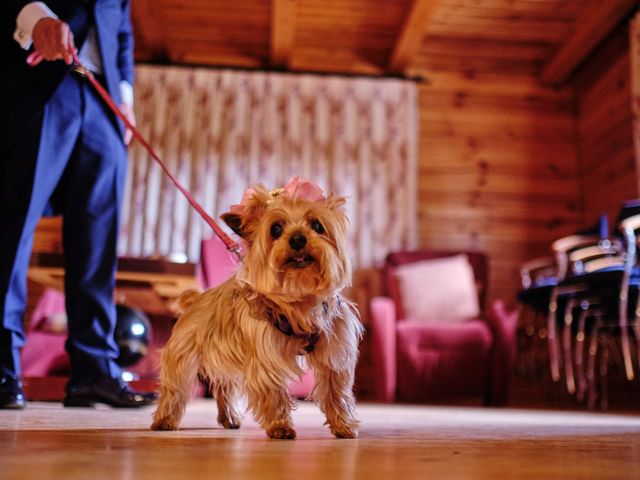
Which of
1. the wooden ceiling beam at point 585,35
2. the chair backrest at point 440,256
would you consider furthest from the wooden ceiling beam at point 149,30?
the wooden ceiling beam at point 585,35

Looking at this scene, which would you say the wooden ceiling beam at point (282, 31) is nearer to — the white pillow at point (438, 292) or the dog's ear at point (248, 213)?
the white pillow at point (438, 292)

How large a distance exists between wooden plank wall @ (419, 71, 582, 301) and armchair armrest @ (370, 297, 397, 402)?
5.22ft

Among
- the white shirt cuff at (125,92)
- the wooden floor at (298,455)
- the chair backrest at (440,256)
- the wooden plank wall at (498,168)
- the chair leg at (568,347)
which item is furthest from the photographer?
the wooden plank wall at (498,168)

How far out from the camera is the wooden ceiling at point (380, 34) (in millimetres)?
4918

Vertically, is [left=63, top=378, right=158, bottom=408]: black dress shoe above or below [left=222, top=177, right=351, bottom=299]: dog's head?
below

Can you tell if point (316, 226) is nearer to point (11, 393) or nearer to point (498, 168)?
point (11, 393)

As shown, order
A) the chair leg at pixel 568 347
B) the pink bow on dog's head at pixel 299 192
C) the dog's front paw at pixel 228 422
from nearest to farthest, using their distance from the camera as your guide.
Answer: the pink bow on dog's head at pixel 299 192
the dog's front paw at pixel 228 422
the chair leg at pixel 568 347

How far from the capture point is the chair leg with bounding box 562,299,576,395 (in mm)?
3779

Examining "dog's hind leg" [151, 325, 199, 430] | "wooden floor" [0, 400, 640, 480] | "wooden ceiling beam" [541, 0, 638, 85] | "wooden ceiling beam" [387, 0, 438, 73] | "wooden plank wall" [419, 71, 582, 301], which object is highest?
"wooden ceiling beam" [541, 0, 638, 85]

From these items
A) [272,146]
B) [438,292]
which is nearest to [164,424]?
[438,292]

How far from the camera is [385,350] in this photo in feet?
13.5

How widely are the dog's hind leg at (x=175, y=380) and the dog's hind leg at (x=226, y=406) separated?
12 centimetres

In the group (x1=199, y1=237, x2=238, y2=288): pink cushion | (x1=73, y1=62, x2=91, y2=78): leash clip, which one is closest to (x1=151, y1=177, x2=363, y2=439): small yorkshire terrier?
(x1=73, y1=62, x2=91, y2=78): leash clip

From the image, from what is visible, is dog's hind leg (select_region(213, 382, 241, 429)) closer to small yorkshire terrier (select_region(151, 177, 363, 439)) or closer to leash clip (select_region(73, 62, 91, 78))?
small yorkshire terrier (select_region(151, 177, 363, 439))
